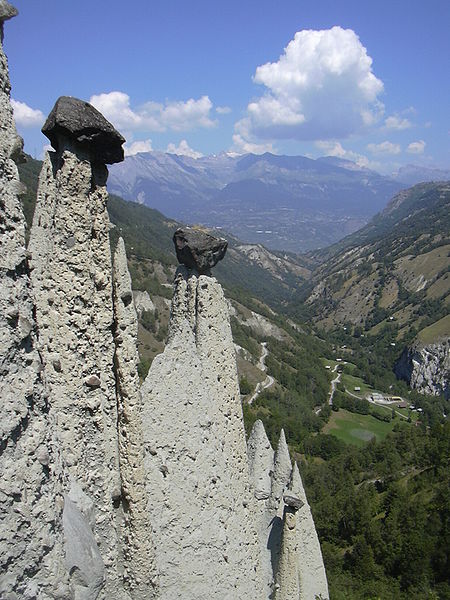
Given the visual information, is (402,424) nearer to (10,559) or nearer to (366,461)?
(366,461)

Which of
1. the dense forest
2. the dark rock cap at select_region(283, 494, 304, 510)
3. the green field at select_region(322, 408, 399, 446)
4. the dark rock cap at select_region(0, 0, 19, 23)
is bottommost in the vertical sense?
the green field at select_region(322, 408, 399, 446)

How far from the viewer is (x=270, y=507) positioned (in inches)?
663

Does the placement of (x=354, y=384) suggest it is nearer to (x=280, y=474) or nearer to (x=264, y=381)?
(x=264, y=381)

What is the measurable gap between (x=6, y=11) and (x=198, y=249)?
660 centimetres

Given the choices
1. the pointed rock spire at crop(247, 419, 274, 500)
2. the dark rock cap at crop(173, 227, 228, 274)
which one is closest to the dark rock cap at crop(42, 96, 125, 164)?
the dark rock cap at crop(173, 227, 228, 274)

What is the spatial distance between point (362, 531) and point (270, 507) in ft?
129

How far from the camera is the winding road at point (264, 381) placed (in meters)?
127

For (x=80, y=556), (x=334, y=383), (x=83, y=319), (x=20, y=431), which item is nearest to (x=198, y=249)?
(x=83, y=319)

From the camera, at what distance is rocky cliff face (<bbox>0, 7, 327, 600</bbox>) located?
192 inches

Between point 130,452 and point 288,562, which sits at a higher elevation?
point 130,452

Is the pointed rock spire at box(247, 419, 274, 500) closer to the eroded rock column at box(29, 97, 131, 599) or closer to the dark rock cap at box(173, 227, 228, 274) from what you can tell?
the dark rock cap at box(173, 227, 228, 274)

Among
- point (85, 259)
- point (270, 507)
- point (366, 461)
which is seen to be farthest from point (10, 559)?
point (366, 461)

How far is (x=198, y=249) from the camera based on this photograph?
1101 centimetres

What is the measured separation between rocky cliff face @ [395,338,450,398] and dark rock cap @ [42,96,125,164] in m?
178
